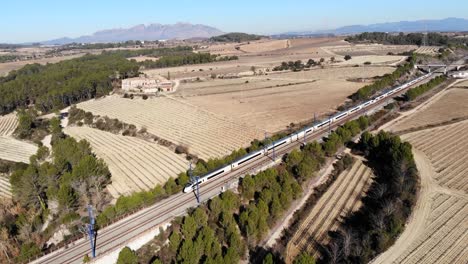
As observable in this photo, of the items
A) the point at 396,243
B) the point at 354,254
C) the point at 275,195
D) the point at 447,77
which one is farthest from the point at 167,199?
the point at 447,77

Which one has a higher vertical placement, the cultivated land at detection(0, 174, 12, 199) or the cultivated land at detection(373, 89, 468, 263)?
the cultivated land at detection(373, 89, 468, 263)

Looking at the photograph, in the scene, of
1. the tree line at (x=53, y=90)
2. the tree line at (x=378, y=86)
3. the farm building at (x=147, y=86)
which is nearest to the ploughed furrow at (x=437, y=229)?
the tree line at (x=378, y=86)

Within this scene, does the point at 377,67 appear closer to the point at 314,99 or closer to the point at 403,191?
the point at 314,99

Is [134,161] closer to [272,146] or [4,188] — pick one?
[4,188]

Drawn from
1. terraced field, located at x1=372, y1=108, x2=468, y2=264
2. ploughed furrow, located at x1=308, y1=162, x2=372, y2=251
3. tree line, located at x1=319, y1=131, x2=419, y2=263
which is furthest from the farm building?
ploughed furrow, located at x1=308, y1=162, x2=372, y2=251

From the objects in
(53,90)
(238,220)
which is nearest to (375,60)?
(53,90)

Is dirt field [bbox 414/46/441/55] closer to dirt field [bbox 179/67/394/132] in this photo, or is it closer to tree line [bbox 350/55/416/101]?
dirt field [bbox 179/67/394/132]

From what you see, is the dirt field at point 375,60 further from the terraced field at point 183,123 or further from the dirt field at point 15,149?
the dirt field at point 15,149
